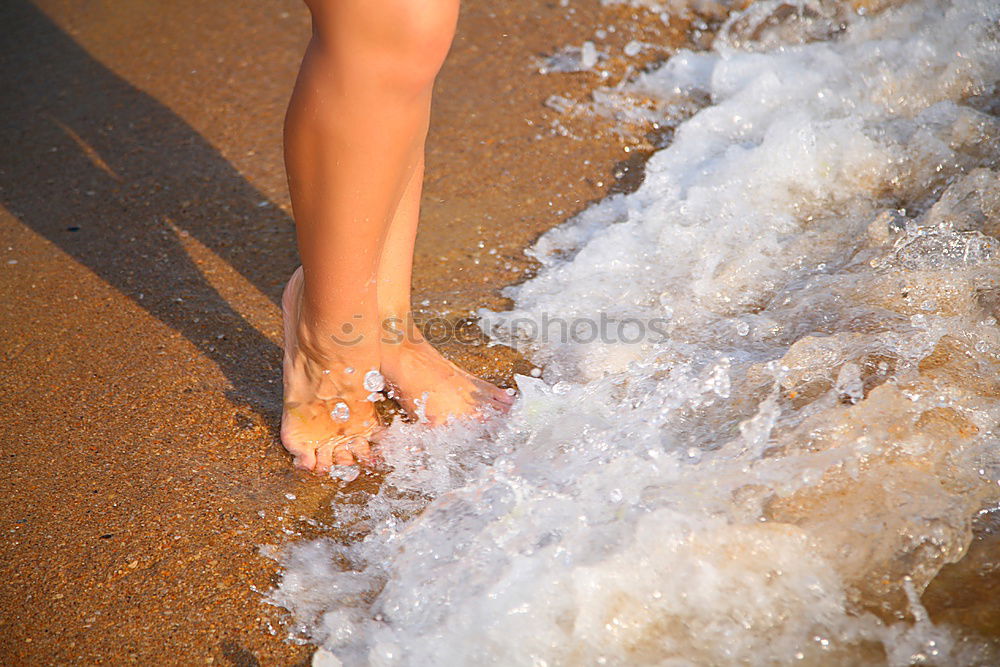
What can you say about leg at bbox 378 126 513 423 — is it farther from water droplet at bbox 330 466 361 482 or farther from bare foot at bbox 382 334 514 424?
water droplet at bbox 330 466 361 482

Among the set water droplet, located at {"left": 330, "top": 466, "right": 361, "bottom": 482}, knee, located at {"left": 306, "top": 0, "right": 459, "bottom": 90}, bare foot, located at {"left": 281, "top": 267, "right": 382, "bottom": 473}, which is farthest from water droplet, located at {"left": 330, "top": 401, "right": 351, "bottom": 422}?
knee, located at {"left": 306, "top": 0, "right": 459, "bottom": 90}

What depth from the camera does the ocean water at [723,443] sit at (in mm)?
1445

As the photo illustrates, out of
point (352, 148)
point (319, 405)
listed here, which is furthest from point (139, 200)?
point (352, 148)

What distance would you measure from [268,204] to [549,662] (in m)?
1.74

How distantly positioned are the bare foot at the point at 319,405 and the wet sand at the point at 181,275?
0.08 m

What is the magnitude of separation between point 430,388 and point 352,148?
2.01 feet

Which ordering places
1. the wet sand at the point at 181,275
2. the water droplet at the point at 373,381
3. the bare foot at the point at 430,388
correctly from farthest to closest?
the bare foot at the point at 430,388
the water droplet at the point at 373,381
the wet sand at the point at 181,275

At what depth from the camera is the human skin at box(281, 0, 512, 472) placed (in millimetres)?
1452

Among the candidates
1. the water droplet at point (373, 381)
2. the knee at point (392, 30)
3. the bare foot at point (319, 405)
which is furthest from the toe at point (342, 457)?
the knee at point (392, 30)

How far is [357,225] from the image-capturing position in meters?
1.57

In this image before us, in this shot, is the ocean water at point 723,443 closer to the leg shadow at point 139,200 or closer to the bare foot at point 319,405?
the bare foot at point 319,405

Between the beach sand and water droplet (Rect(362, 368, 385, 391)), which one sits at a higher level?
water droplet (Rect(362, 368, 385, 391))

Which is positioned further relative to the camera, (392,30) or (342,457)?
(342,457)

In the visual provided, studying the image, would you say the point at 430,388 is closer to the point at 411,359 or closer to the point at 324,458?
the point at 411,359
